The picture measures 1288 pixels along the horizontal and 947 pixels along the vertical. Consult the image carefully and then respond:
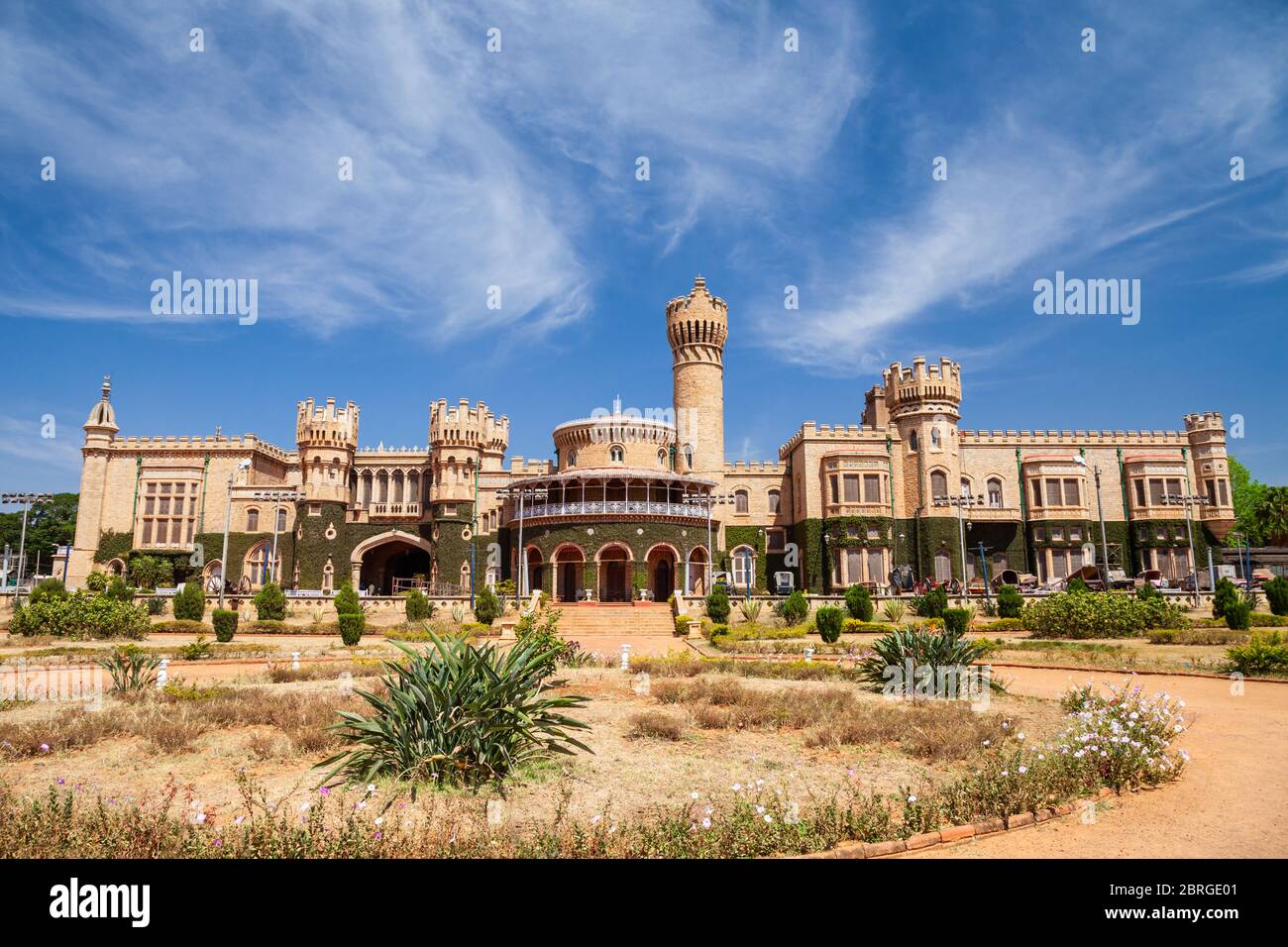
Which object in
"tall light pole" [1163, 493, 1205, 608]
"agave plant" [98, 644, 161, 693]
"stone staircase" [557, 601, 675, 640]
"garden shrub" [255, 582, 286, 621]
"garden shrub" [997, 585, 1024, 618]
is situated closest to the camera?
"agave plant" [98, 644, 161, 693]

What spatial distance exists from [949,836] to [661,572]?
123ft

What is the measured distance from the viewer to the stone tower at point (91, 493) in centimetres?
4509

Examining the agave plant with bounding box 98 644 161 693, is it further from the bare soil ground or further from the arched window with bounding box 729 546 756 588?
the arched window with bounding box 729 546 756 588

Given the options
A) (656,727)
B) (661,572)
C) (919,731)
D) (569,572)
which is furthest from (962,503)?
(656,727)

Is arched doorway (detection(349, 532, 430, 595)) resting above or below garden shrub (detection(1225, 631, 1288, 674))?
above

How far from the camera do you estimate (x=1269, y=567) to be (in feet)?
187

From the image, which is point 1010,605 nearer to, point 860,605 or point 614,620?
point 860,605

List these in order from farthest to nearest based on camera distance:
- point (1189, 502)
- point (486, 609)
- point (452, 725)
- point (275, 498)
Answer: point (275, 498), point (1189, 502), point (486, 609), point (452, 725)

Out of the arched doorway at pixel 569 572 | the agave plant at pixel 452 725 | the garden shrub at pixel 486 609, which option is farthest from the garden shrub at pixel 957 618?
the arched doorway at pixel 569 572

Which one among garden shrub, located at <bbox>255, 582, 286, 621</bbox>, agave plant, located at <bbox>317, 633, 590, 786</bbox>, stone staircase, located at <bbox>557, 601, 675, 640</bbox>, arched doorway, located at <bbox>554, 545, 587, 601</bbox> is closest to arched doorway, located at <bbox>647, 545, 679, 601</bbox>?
arched doorway, located at <bbox>554, 545, 587, 601</bbox>

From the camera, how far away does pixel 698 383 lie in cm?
4703

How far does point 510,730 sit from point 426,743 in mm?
907

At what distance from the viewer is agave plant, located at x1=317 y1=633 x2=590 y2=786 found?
7965 millimetres

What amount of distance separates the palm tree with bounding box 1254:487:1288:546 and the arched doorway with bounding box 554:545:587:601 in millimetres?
59054
